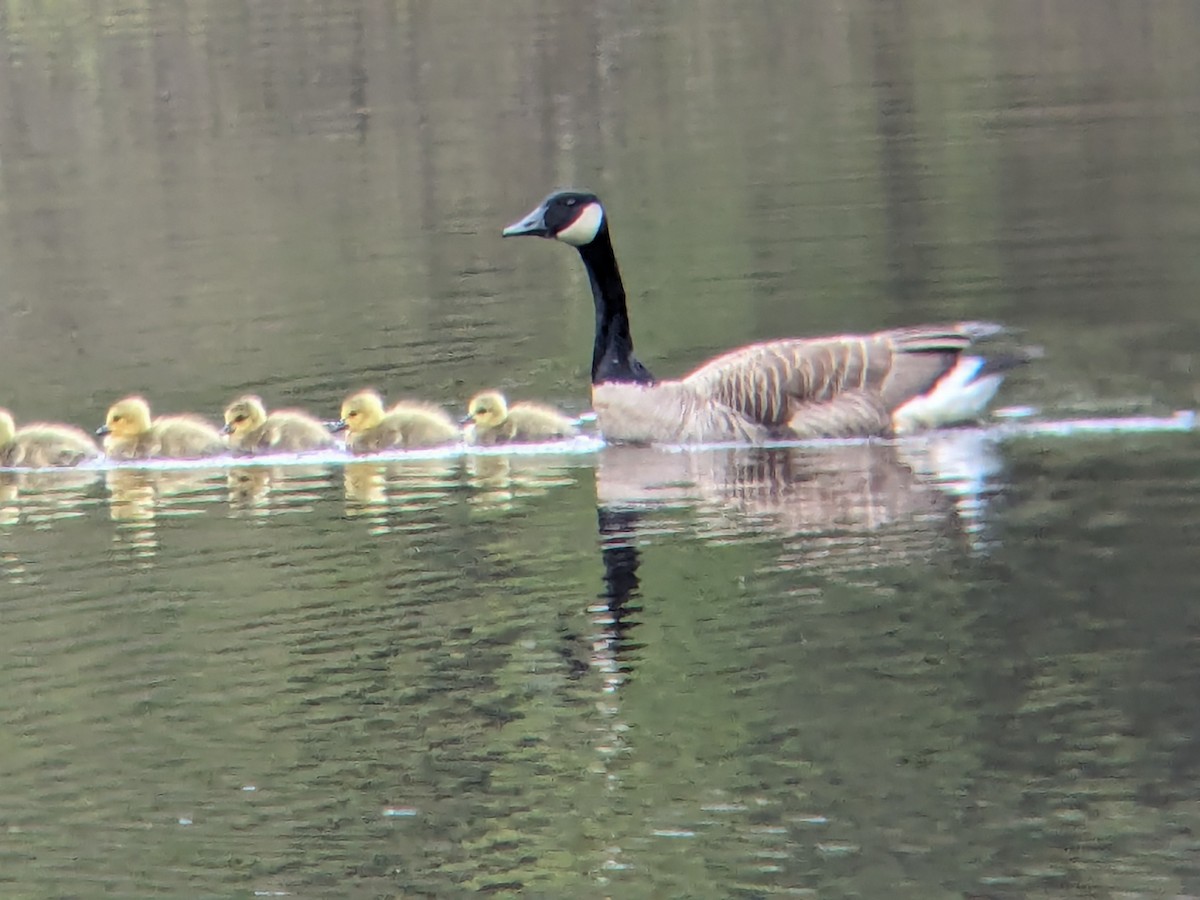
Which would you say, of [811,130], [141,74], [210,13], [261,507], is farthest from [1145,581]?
[210,13]

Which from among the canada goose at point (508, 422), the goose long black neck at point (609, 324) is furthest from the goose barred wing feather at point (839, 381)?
the canada goose at point (508, 422)

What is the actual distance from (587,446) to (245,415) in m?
2.12

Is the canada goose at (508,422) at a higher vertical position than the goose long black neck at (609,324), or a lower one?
lower

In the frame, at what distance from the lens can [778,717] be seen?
8703mm

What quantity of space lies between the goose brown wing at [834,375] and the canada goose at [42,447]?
396 cm

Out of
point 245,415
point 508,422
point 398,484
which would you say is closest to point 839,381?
point 508,422

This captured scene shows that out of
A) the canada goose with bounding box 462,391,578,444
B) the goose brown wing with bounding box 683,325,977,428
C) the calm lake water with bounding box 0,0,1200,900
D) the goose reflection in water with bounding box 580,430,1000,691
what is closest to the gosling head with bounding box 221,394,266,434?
the calm lake water with bounding box 0,0,1200,900

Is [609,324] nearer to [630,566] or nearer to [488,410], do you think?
[488,410]

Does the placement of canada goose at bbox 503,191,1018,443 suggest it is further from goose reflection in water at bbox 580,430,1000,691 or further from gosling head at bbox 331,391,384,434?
gosling head at bbox 331,391,384,434

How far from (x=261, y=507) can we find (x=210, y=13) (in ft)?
111

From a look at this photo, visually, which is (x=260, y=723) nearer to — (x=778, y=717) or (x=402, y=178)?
(x=778, y=717)

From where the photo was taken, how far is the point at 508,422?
13.7m

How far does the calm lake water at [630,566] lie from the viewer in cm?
780

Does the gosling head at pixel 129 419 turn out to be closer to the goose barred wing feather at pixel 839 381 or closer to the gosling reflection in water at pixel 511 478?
the gosling reflection in water at pixel 511 478
